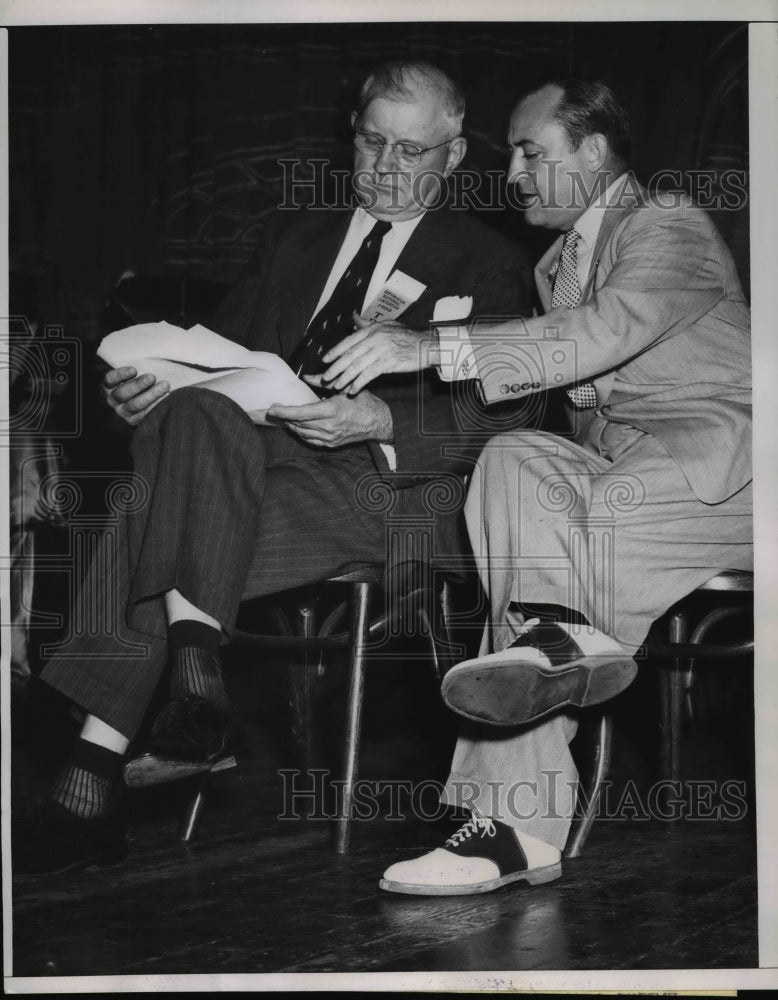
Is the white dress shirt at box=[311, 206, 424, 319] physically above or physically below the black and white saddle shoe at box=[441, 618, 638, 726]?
above

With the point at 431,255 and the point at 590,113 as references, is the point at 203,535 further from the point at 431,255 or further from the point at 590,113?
the point at 590,113

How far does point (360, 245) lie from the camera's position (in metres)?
2.81

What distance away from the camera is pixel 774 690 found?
8.76 ft

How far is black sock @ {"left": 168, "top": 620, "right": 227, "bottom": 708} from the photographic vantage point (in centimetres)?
246

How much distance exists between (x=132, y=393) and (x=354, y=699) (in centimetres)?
81

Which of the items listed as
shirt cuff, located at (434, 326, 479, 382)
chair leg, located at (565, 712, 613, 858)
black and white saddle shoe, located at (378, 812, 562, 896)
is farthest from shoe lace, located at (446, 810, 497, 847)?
shirt cuff, located at (434, 326, 479, 382)

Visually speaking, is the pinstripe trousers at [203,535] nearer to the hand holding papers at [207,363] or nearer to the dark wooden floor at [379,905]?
the hand holding papers at [207,363]

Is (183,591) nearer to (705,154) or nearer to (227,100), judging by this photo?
(227,100)

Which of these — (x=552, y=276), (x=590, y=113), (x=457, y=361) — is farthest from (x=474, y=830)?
(x=590, y=113)

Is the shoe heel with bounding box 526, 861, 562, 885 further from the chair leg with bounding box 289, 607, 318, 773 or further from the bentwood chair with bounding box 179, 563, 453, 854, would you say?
the chair leg with bounding box 289, 607, 318, 773

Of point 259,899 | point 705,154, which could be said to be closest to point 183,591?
point 259,899

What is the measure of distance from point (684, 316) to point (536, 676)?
33.7 inches

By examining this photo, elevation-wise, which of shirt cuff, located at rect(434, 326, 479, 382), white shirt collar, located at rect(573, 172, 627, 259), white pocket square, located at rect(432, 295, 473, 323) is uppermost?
white shirt collar, located at rect(573, 172, 627, 259)


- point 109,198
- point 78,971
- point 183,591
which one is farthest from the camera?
point 109,198
